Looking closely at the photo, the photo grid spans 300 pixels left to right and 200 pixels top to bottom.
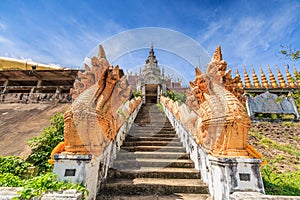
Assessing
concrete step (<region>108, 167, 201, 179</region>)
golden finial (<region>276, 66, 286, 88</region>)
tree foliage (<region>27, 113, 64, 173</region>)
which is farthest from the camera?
golden finial (<region>276, 66, 286, 88</region>)

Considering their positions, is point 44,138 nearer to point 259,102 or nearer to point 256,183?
point 256,183

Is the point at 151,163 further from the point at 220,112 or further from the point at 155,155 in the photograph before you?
the point at 220,112

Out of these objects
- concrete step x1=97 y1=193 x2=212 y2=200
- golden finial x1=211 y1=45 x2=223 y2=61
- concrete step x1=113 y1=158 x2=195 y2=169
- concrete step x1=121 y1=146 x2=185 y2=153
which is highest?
golden finial x1=211 y1=45 x2=223 y2=61

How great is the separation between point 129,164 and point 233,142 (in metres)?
2.38

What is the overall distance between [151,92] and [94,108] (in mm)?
17136

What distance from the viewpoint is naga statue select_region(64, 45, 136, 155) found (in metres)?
2.24

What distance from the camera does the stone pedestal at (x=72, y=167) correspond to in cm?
209

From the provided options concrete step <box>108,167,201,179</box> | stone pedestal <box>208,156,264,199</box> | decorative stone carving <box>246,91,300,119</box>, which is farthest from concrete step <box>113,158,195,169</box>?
decorative stone carving <box>246,91,300,119</box>

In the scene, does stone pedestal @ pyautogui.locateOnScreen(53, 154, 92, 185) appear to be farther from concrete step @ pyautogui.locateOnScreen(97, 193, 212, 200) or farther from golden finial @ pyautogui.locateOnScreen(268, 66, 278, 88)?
golden finial @ pyautogui.locateOnScreen(268, 66, 278, 88)

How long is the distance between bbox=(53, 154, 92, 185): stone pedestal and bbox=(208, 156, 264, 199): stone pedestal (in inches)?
76.2

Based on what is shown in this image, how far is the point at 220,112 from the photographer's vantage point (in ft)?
7.86

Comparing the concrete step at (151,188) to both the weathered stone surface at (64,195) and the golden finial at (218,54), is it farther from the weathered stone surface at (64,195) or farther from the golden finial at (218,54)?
the golden finial at (218,54)

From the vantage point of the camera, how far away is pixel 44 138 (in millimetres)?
3812

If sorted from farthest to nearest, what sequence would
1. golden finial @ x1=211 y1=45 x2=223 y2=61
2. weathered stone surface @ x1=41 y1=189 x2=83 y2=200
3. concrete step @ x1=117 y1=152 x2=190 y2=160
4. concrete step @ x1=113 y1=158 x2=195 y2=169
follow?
1. concrete step @ x1=117 y1=152 x2=190 y2=160
2. concrete step @ x1=113 y1=158 x2=195 y2=169
3. golden finial @ x1=211 y1=45 x2=223 y2=61
4. weathered stone surface @ x1=41 y1=189 x2=83 y2=200
